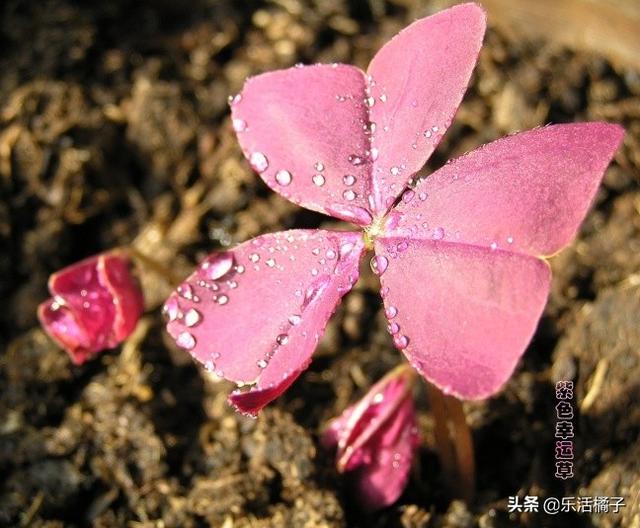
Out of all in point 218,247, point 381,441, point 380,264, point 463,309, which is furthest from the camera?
point 218,247

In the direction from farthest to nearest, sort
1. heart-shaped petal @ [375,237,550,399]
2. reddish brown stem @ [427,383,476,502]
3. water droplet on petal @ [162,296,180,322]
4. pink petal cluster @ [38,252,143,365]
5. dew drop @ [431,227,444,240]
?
pink petal cluster @ [38,252,143,365] → reddish brown stem @ [427,383,476,502] → water droplet on petal @ [162,296,180,322] → dew drop @ [431,227,444,240] → heart-shaped petal @ [375,237,550,399]

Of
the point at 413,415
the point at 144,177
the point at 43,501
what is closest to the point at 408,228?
the point at 413,415

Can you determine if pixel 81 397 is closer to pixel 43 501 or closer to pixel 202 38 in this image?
pixel 43 501

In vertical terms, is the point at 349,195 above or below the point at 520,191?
below

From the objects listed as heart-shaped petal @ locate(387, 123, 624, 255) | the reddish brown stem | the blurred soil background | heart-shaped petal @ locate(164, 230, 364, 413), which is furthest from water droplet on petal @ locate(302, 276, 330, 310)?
the blurred soil background

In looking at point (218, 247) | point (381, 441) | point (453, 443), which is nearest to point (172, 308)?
point (381, 441)

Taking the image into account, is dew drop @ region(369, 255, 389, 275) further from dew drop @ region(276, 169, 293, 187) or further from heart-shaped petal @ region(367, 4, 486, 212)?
dew drop @ region(276, 169, 293, 187)

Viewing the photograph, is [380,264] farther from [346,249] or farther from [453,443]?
[453,443]

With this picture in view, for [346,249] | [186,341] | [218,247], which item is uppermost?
→ [346,249]
